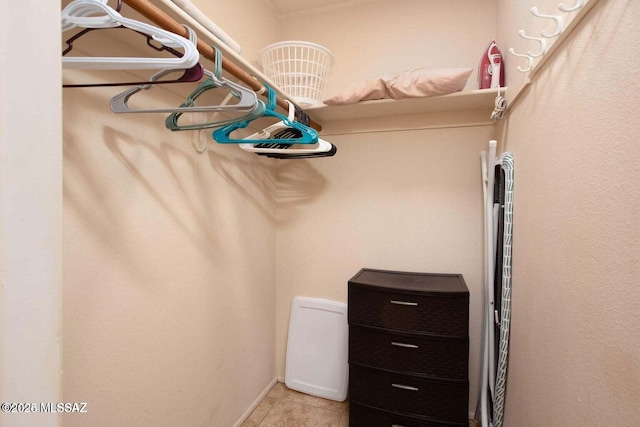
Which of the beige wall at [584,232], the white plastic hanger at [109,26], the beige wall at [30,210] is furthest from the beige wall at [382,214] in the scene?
the beige wall at [30,210]

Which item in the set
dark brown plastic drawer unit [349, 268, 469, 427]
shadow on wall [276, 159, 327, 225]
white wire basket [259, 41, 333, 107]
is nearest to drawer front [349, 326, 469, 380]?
dark brown plastic drawer unit [349, 268, 469, 427]

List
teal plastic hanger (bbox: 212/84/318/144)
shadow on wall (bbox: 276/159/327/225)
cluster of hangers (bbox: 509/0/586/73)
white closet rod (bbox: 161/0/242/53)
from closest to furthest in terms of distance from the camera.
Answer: cluster of hangers (bbox: 509/0/586/73) < white closet rod (bbox: 161/0/242/53) < teal plastic hanger (bbox: 212/84/318/144) < shadow on wall (bbox: 276/159/327/225)

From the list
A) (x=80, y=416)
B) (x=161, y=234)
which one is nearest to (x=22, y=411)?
(x=80, y=416)

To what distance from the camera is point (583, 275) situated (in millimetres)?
641

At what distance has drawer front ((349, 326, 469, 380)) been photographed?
1.30m

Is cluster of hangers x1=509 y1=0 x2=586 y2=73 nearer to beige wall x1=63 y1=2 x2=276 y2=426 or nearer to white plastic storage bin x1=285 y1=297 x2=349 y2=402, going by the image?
beige wall x1=63 y1=2 x2=276 y2=426

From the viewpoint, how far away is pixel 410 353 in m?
1.36

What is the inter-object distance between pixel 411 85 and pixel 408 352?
4.22ft

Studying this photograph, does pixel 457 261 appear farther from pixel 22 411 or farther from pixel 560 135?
pixel 22 411

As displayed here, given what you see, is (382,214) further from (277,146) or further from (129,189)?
(129,189)

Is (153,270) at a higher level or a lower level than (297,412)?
higher

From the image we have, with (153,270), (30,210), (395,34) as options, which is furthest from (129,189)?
(395,34)

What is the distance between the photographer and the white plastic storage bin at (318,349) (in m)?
1.76

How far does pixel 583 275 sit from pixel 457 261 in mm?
1023
